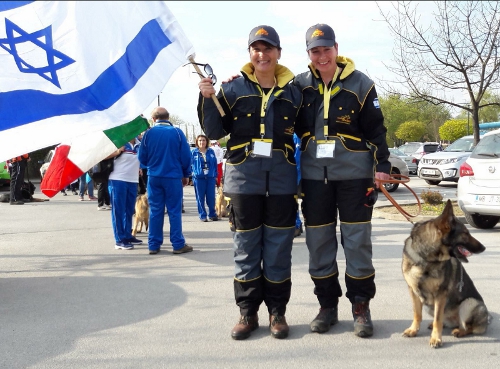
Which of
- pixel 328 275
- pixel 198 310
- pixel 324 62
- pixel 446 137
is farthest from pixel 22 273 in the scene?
pixel 446 137

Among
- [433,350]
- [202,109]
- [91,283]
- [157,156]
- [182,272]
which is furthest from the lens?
[157,156]

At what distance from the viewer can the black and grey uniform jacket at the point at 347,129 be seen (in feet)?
13.8

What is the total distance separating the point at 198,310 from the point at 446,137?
4790 centimetres

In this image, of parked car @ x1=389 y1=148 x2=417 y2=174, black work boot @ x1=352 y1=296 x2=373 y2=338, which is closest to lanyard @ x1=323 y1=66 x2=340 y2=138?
black work boot @ x1=352 y1=296 x2=373 y2=338

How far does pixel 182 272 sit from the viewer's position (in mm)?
6645

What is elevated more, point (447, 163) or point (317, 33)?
point (317, 33)

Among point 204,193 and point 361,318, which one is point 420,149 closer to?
point 204,193

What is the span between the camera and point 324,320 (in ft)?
14.4

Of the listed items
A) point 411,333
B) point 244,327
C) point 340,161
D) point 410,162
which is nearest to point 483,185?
point 411,333

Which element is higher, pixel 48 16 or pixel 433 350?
pixel 48 16

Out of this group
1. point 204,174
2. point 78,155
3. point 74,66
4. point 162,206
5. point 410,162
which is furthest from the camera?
point 410,162

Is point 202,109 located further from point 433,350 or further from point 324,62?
point 433,350

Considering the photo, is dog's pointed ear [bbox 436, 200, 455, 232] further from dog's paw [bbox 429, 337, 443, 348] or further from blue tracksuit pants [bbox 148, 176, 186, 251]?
blue tracksuit pants [bbox 148, 176, 186, 251]

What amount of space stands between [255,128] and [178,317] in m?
1.91
